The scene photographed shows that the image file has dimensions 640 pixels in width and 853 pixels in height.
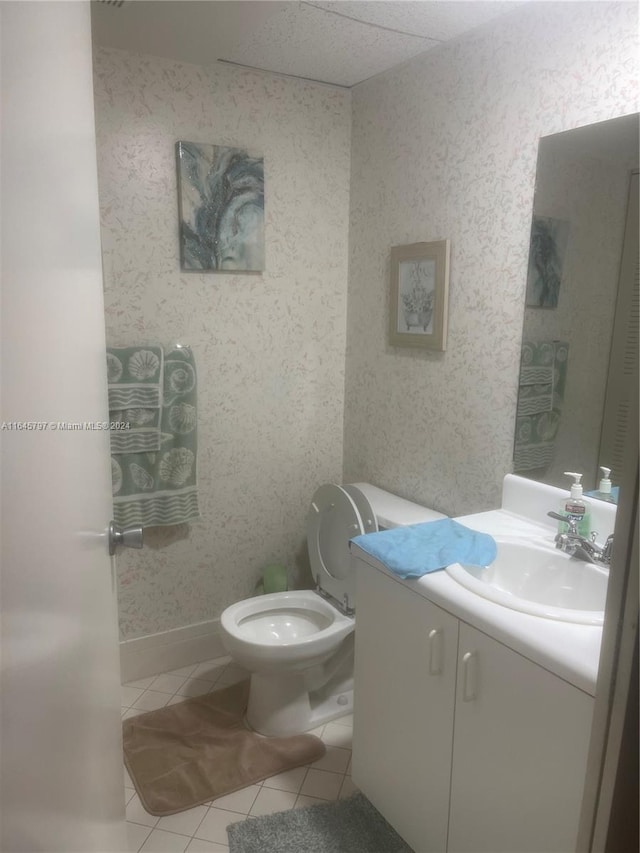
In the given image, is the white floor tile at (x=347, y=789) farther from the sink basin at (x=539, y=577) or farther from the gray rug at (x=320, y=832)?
the sink basin at (x=539, y=577)

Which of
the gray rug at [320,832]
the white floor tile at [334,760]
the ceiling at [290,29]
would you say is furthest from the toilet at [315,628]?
the ceiling at [290,29]

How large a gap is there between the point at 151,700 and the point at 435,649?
1.35 meters

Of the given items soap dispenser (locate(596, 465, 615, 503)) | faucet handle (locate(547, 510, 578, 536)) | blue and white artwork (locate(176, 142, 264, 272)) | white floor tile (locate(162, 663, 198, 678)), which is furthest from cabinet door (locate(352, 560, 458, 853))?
blue and white artwork (locate(176, 142, 264, 272))

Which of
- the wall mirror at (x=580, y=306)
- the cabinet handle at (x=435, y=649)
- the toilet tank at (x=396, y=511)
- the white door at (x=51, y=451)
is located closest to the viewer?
the white door at (x=51, y=451)

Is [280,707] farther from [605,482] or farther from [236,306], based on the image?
[236,306]

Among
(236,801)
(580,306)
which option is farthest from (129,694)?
(580,306)

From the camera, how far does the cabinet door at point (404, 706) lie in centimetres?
131

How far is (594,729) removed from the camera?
516 millimetres

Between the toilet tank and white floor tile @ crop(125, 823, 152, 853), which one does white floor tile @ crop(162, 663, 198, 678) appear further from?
the toilet tank

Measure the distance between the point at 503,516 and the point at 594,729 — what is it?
1258 mm

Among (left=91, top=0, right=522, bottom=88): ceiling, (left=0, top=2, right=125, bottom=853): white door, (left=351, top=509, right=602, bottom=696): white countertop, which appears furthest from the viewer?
(left=91, top=0, right=522, bottom=88): ceiling

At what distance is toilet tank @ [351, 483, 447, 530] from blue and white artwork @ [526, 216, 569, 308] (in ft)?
2.51

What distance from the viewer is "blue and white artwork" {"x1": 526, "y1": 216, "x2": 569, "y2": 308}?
1.58 m

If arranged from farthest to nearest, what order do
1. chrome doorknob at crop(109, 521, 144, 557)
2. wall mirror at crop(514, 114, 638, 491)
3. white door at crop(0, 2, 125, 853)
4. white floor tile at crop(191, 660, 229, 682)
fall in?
white floor tile at crop(191, 660, 229, 682) → wall mirror at crop(514, 114, 638, 491) → chrome doorknob at crop(109, 521, 144, 557) → white door at crop(0, 2, 125, 853)
